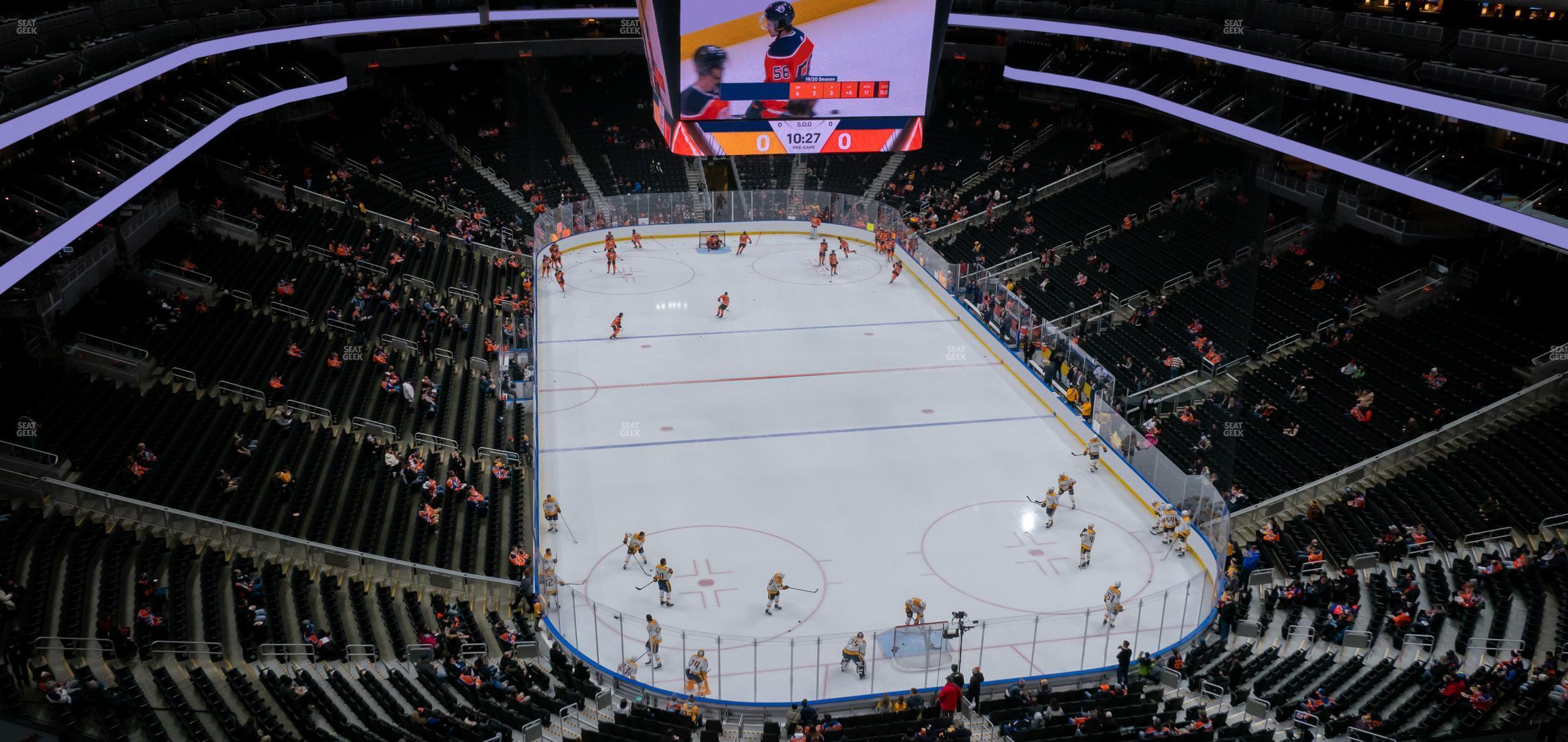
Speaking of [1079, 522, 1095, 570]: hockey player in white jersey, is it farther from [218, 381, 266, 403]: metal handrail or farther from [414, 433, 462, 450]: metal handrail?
[218, 381, 266, 403]: metal handrail

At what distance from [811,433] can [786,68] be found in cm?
919

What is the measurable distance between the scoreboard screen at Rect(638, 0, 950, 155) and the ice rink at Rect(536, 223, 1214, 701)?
5.94 metres

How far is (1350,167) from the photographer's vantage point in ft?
90.0

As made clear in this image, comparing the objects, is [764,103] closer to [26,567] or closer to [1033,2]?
[1033,2]

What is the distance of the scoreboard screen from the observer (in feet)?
91.0

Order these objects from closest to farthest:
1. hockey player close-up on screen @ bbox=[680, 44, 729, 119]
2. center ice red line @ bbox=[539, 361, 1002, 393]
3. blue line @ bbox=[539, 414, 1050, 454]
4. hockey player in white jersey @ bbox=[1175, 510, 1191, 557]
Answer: hockey player in white jersey @ bbox=[1175, 510, 1191, 557], blue line @ bbox=[539, 414, 1050, 454], hockey player close-up on screen @ bbox=[680, 44, 729, 119], center ice red line @ bbox=[539, 361, 1002, 393]

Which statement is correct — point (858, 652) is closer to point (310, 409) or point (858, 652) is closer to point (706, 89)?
point (310, 409)

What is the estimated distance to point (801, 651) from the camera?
17.5 meters

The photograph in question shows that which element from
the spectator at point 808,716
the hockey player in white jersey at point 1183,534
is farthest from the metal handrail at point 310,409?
the hockey player in white jersey at point 1183,534

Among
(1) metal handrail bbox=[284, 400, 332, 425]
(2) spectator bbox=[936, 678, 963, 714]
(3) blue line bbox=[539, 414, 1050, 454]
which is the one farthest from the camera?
(3) blue line bbox=[539, 414, 1050, 454]

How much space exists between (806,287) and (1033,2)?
1301cm

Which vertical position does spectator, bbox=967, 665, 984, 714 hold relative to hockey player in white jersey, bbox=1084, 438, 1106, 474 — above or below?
above

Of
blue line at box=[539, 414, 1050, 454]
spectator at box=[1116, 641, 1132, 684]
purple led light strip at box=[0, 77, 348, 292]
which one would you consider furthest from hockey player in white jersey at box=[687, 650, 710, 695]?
purple led light strip at box=[0, 77, 348, 292]

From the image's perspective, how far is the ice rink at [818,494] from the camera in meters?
18.0
